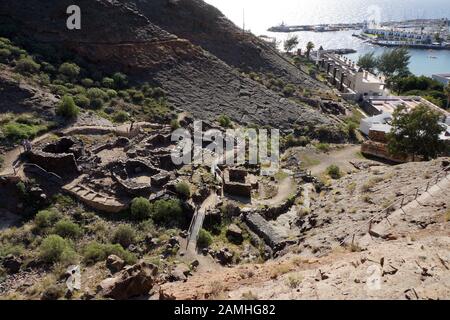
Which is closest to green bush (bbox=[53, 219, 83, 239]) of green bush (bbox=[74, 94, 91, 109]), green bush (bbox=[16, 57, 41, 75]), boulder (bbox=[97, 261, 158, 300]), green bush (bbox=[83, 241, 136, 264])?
green bush (bbox=[83, 241, 136, 264])

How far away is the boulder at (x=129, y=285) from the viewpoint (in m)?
16.8

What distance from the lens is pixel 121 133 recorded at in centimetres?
3675

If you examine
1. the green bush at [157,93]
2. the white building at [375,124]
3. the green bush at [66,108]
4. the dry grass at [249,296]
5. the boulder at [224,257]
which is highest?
the green bush at [157,93]

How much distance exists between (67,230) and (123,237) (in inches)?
125

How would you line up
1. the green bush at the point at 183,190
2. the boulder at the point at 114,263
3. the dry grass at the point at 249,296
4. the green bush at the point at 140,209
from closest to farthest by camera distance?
the dry grass at the point at 249,296
the boulder at the point at 114,263
the green bush at the point at 140,209
the green bush at the point at 183,190

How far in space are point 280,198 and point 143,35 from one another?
107ft

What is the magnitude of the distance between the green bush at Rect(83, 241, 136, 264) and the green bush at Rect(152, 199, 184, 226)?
4.38 m

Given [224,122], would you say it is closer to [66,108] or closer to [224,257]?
[66,108]

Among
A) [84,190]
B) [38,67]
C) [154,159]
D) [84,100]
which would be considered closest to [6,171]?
[84,190]

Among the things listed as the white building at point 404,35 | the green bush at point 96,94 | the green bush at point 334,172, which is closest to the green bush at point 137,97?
the green bush at point 96,94

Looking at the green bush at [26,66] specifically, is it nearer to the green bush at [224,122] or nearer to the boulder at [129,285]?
the green bush at [224,122]

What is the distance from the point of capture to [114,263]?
1989cm

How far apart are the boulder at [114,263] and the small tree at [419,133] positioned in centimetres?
2839

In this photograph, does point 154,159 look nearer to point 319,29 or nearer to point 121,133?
point 121,133
